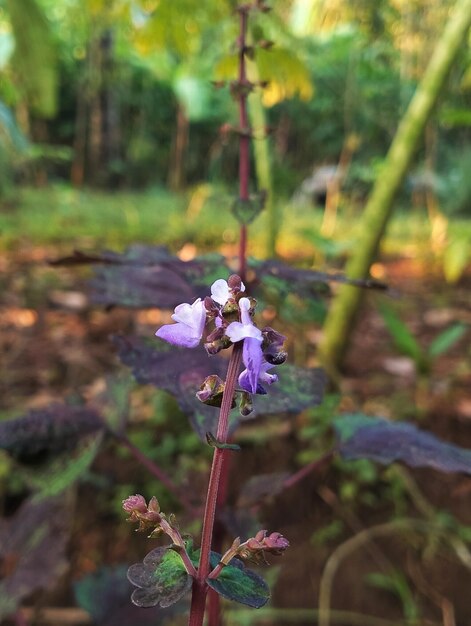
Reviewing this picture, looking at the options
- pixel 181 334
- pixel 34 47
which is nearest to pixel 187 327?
pixel 181 334

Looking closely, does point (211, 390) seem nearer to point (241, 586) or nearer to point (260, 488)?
point (241, 586)

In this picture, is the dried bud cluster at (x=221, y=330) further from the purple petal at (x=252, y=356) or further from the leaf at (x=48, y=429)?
the leaf at (x=48, y=429)

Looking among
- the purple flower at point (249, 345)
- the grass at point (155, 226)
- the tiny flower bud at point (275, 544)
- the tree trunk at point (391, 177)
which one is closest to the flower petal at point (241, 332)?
the purple flower at point (249, 345)

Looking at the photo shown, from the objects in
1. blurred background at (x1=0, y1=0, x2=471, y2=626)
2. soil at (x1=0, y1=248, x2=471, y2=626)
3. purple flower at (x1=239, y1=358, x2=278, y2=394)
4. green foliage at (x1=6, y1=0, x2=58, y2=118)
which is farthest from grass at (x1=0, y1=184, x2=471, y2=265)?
purple flower at (x1=239, y1=358, x2=278, y2=394)

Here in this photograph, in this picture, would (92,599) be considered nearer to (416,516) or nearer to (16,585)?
(16,585)

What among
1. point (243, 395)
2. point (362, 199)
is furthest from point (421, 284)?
point (362, 199)

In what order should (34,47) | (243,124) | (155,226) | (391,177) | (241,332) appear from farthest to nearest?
1. (155,226)
2. (34,47)
3. (391,177)
4. (243,124)
5. (241,332)

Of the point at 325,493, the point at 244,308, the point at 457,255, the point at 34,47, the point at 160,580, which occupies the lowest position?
the point at 160,580
